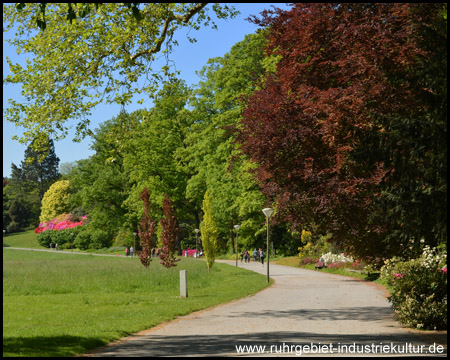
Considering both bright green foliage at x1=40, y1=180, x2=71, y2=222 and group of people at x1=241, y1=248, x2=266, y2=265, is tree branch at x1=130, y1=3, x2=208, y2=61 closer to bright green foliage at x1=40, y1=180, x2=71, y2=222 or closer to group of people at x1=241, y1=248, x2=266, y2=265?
group of people at x1=241, y1=248, x2=266, y2=265

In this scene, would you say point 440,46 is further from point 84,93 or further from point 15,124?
point 15,124

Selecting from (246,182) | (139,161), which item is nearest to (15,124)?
(246,182)

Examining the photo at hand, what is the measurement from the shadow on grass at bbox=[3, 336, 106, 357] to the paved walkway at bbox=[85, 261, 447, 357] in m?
0.39

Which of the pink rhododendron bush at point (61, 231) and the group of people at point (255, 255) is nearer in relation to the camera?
the group of people at point (255, 255)

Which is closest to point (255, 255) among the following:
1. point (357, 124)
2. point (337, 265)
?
point (337, 265)

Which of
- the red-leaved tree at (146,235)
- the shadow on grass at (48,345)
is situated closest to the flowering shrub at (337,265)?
the red-leaved tree at (146,235)

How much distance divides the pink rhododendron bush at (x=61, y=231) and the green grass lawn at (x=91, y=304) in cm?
5565

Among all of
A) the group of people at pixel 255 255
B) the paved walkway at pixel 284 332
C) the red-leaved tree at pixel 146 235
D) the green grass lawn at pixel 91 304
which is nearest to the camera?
the paved walkway at pixel 284 332

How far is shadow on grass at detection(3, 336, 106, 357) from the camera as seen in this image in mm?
9289

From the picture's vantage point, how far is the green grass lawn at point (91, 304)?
422 inches

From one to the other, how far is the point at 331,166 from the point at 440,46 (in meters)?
4.37

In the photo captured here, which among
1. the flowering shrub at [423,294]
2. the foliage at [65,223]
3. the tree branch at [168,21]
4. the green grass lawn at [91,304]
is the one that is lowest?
the green grass lawn at [91,304]

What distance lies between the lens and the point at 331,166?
12.8 metres

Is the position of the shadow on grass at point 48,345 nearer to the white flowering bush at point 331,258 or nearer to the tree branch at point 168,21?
the tree branch at point 168,21
